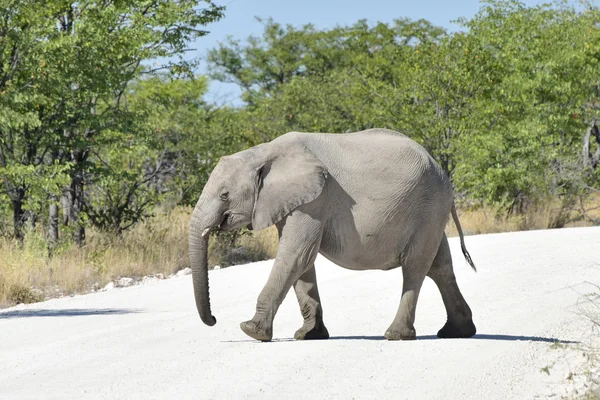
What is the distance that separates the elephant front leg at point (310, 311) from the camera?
430 inches

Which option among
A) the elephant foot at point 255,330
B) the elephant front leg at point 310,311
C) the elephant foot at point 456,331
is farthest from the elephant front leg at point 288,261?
the elephant foot at point 456,331

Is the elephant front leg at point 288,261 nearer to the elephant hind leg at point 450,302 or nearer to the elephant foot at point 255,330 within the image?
the elephant foot at point 255,330

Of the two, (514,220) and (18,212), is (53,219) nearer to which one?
(18,212)

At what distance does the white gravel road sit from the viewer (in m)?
8.39

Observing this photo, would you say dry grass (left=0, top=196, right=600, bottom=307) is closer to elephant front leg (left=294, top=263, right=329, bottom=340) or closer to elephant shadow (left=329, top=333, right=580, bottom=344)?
elephant front leg (left=294, top=263, right=329, bottom=340)

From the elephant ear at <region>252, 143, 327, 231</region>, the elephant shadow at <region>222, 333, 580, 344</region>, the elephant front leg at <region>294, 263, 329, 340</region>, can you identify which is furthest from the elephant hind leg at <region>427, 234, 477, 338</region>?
the elephant ear at <region>252, 143, 327, 231</region>

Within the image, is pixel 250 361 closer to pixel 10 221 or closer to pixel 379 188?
pixel 379 188

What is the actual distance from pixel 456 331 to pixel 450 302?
0.28 metres

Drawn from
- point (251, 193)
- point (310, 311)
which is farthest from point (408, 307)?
point (251, 193)

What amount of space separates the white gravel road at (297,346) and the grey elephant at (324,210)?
1.48ft

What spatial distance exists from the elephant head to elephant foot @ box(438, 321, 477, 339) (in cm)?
208

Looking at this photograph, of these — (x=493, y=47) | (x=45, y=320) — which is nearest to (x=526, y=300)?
(x=45, y=320)

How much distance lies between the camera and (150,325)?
12273 mm

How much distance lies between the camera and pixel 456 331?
444 inches
